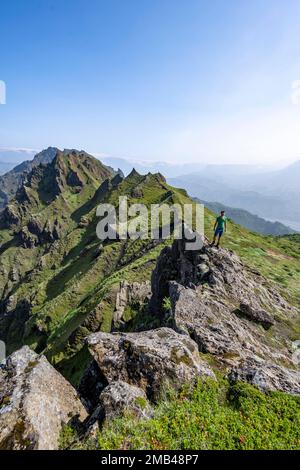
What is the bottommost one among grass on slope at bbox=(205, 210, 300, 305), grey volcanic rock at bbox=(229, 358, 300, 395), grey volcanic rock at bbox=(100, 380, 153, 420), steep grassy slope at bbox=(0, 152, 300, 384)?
steep grassy slope at bbox=(0, 152, 300, 384)

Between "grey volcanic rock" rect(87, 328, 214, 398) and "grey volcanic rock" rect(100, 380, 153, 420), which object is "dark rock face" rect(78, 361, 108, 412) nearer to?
"grey volcanic rock" rect(87, 328, 214, 398)

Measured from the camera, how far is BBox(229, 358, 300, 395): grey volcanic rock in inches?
457

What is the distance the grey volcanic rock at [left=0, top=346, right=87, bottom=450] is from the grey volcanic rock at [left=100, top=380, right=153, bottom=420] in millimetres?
1666

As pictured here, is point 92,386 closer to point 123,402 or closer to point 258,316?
point 123,402

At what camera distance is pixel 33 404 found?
9.95m

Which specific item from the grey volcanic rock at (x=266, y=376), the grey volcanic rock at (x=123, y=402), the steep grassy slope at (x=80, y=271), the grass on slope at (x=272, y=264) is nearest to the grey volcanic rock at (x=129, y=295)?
the steep grassy slope at (x=80, y=271)

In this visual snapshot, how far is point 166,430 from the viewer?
9.16 meters

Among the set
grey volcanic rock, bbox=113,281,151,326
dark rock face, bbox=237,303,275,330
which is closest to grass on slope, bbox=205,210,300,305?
dark rock face, bbox=237,303,275,330

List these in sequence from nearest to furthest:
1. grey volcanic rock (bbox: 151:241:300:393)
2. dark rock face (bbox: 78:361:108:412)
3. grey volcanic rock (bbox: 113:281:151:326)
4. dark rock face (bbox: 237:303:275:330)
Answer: dark rock face (bbox: 78:361:108:412)
grey volcanic rock (bbox: 151:241:300:393)
dark rock face (bbox: 237:303:275:330)
grey volcanic rock (bbox: 113:281:151:326)

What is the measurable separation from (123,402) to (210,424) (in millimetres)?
3187

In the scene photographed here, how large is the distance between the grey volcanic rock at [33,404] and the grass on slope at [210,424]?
77 cm

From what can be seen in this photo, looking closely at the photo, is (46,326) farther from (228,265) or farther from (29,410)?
(29,410)

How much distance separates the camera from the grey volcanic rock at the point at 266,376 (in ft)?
38.1

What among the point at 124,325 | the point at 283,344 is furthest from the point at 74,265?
the point at 283,344
